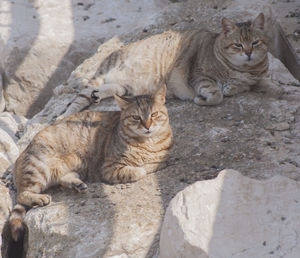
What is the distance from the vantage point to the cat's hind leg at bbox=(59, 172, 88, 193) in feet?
15.3

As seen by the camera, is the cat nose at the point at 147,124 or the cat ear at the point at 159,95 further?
the cat ear at the point at 159,95

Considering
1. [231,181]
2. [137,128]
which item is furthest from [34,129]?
[231,181]

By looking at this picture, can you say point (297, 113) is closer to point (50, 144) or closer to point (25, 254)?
point (50, 144)

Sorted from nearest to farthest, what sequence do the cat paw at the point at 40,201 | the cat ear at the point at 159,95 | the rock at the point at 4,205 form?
the cat paw at the point at 40,201 < the rock at the point at 4,205 < the cat ear at the point at 159,95

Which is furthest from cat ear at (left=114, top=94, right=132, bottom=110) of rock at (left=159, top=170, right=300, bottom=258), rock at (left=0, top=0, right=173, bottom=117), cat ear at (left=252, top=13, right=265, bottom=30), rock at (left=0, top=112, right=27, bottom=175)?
rock at (left=0, top=0, right=173, bottom=117)

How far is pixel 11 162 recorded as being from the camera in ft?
19.0

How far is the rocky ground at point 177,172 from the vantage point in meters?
3.91

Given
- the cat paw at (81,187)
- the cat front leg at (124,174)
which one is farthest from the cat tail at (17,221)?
the cat front leg at (124,174)

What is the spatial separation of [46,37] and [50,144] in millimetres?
3975

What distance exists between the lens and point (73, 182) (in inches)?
186

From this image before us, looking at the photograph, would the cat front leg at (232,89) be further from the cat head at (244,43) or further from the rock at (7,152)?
the rock at (7,152)

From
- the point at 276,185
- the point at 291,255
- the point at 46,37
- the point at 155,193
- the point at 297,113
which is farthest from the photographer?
the point at 46,37

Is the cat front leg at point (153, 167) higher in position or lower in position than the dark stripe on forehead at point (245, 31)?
lower

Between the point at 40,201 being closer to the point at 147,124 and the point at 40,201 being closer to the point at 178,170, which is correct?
the point at 147,124
